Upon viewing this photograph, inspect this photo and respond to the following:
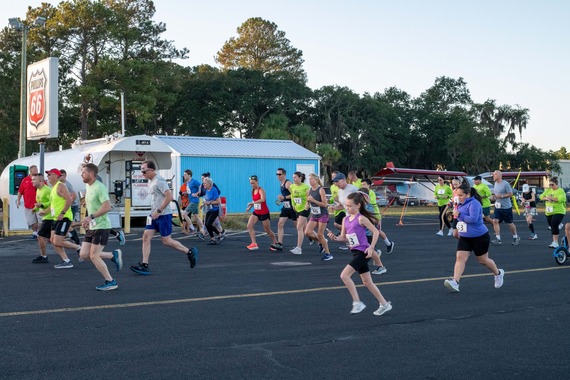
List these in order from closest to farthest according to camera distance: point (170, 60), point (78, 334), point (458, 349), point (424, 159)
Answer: point (458, 349), point (78, 334), point (170, 60), point (424, 159)

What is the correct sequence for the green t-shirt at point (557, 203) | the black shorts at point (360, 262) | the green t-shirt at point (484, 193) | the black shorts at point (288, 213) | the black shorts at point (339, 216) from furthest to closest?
the green t-shirt at point (484, 193) < the black shorts at point (288, 213) < the black shorts at point (339, 216) < the green t-shirt at point (557, 203) < the black shorts at point (360, 262)

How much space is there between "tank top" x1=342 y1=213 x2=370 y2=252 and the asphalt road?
0.78 meters

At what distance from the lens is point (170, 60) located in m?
57.6

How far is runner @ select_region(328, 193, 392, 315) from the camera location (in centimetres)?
782

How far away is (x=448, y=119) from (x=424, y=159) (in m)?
4.84

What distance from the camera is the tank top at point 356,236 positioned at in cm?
790

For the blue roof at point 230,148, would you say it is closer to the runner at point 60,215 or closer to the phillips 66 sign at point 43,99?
the phillips 66 sign at point 43,99

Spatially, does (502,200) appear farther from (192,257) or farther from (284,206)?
(192,257)

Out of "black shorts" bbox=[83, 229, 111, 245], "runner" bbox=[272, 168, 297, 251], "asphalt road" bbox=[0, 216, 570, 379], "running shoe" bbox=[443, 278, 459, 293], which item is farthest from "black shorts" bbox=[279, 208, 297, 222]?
"running shoe" bbox=[443, 278, 459, 293]

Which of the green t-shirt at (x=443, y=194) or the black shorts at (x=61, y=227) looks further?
the green t-shirt at (x=443, y=194)

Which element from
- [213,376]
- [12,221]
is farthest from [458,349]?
[12,221]

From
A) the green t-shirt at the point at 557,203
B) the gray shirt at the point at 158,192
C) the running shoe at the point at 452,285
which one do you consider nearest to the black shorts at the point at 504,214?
the green t-shirt at the point at 557,203

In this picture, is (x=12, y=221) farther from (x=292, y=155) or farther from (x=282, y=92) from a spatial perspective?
(x=282, y=92)

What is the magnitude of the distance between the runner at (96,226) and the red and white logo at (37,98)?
11.3 m
